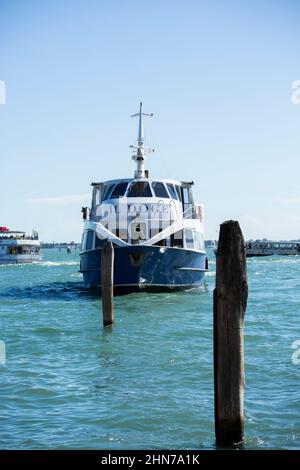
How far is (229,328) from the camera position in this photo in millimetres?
6957

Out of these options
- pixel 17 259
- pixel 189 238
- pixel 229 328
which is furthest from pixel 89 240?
pixel 17 259

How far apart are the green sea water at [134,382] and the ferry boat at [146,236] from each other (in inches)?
175

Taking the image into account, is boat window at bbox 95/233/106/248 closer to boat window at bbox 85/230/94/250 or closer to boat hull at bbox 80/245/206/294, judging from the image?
boat hull at bbox 80/245/206/294

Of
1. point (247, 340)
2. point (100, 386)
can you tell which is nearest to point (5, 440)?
point (100, 386)

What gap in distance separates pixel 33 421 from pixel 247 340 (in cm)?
734

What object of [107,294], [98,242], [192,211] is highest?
[192,211]

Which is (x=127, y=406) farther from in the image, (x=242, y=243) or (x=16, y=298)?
(x=16, y=298)

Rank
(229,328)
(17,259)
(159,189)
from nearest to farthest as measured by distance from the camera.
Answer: (229,328) → (159,189) → (17,259)

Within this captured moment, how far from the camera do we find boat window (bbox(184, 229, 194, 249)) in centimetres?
2630

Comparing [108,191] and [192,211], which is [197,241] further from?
[108,191]

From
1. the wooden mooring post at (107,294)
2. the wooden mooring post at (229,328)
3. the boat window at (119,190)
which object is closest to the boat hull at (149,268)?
the boat window at (119,190)

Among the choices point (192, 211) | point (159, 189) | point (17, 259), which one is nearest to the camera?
point (159, 189)

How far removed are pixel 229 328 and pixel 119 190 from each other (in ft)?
67.9
